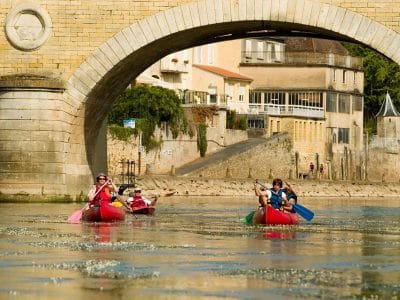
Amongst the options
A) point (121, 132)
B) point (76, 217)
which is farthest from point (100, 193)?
point (121, 132)

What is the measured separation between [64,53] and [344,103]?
6611 centimetres

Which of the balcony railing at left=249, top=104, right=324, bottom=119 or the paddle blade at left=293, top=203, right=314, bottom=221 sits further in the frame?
the balcony railing at left=249, top=104, right=324, bottom=119

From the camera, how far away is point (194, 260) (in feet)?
73.3

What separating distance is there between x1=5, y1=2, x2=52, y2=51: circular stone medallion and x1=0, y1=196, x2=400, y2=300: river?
25.5ft

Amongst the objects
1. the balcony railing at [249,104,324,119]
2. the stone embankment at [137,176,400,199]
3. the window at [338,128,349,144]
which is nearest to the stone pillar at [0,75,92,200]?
the stone embankment at [137,176,400,199]

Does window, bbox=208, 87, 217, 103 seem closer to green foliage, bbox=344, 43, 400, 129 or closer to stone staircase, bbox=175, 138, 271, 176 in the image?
stone staircase, bbox=175, 138, 271, 176

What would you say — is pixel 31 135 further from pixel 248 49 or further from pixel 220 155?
pixel 248 49

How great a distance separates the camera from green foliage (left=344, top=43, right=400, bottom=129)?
111 meters

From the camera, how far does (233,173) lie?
81.2 m

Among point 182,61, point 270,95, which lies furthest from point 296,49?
point 182,61

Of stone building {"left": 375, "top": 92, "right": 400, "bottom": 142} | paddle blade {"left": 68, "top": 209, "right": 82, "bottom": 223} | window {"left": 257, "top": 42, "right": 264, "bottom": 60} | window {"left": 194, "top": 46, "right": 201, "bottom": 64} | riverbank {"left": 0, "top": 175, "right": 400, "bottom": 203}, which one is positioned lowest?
paddle blade {"left": 68, "top": 209, "right": 82, "bottom": 223}

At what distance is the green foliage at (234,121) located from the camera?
90569 mm

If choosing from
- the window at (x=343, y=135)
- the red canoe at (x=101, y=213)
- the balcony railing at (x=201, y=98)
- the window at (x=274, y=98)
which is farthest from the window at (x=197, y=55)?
the red canoe at (x=101, y=213)

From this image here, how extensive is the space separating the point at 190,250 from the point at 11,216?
10.8 metres
